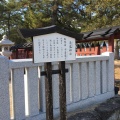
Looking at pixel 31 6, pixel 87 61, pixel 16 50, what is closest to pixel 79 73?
pixel 87 61

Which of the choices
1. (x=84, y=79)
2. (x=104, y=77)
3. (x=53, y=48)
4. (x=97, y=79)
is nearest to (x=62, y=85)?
(x=53, y=48)

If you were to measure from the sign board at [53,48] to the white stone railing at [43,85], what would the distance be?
0.50 m

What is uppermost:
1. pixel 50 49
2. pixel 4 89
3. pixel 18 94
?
pixel 50 49

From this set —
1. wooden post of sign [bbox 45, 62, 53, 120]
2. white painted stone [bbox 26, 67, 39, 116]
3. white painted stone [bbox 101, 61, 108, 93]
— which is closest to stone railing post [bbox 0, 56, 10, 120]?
white painted stone [bbox 26, 67, 39, 116]

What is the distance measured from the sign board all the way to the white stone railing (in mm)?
502

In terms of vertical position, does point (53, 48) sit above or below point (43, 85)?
above

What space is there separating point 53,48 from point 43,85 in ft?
3.01

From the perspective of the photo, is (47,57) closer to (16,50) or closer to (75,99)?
(75,99)

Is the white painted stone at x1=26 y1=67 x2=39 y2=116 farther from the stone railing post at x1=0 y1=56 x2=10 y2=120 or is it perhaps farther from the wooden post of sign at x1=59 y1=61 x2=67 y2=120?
the wooden post of sign at x1=59 y1=61 x2=67 y2=120

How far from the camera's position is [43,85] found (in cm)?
307

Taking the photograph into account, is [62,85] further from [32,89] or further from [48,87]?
[32,89]

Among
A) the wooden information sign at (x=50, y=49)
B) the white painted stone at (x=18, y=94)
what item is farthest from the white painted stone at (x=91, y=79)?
the white painted stone at (x=18, y=94)

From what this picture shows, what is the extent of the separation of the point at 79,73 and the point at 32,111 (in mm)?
1133

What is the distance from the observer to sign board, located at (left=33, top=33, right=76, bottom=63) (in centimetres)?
221
